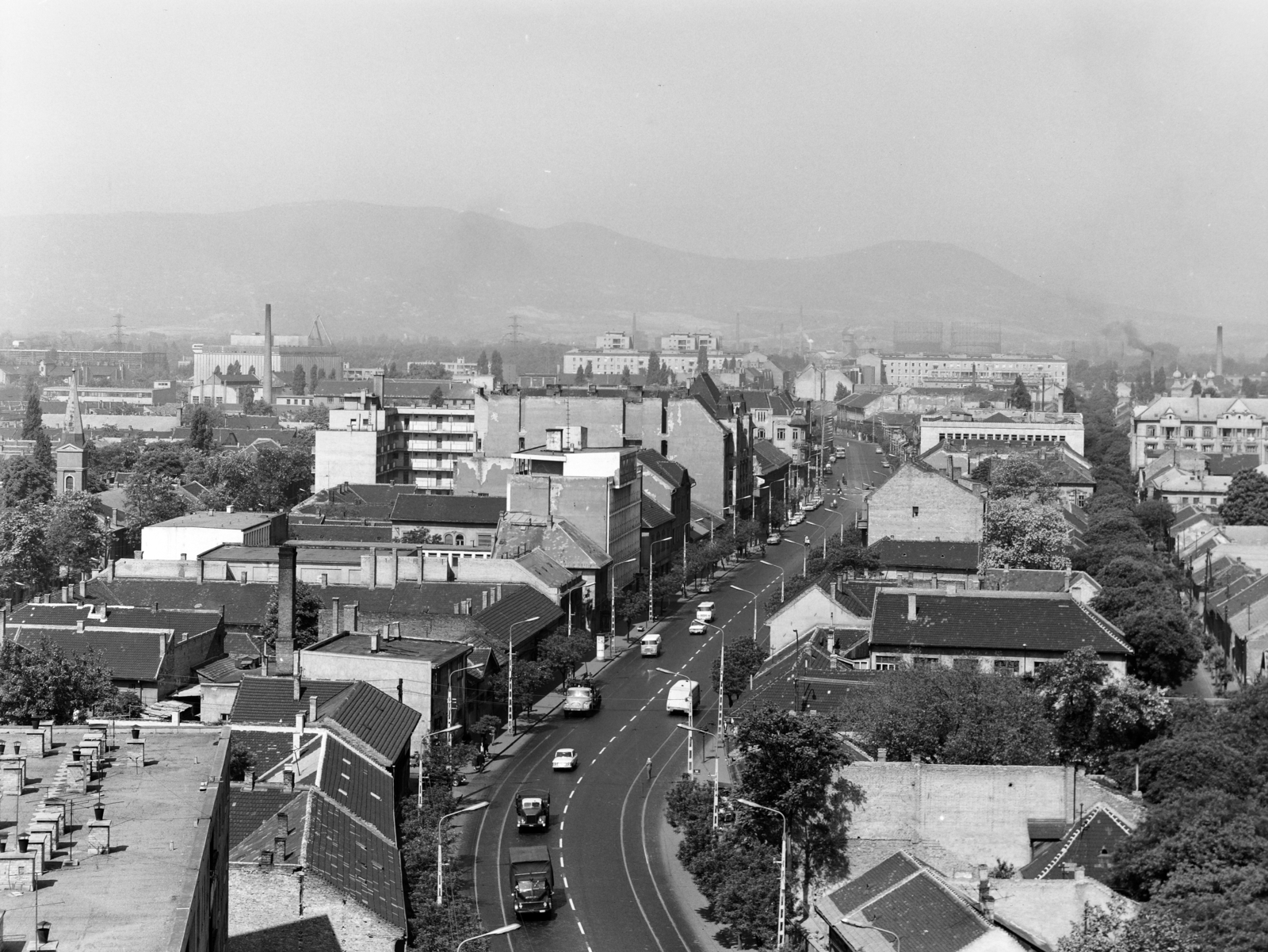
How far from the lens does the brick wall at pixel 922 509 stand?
8106 centimetres

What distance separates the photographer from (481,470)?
100875 mm

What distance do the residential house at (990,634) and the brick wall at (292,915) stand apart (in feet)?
84.9

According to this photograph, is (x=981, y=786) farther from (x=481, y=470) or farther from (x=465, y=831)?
(x=481, y=470)

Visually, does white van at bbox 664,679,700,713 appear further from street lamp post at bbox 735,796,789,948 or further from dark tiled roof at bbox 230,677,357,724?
street lamp post at bbox 735,796,789,948

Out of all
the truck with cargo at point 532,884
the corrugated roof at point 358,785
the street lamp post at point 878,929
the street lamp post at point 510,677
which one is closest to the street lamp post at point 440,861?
the corrugated roof at point 358,785

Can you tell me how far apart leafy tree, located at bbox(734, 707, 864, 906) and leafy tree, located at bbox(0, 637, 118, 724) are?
1890 cm

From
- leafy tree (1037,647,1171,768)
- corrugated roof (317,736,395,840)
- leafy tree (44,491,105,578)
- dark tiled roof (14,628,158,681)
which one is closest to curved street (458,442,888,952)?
corrugated roof (317,736,395,840)

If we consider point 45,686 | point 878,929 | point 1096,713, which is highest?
point 45,686

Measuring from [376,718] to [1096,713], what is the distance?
1998 cm

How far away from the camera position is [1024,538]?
258 ft

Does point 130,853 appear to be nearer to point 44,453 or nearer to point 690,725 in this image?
point 690,725

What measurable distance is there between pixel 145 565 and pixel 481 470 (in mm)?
30903

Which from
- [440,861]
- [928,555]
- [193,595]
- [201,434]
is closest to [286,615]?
[193,595]

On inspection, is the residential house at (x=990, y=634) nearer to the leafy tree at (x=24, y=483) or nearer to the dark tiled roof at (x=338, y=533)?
the dark tiled roof at (x=338, y=533)
